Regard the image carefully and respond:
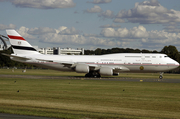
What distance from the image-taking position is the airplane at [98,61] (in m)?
55.1

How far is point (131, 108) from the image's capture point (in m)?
18.1

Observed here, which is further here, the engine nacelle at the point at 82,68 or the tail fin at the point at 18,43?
the tail fin at the point at 18,43

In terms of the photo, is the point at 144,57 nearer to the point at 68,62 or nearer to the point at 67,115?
the point at 68,62

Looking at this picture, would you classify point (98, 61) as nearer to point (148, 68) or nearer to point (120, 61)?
point (120, 61)

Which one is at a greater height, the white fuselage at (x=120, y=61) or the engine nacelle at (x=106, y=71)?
the white fuselage at (x=120, y=61)

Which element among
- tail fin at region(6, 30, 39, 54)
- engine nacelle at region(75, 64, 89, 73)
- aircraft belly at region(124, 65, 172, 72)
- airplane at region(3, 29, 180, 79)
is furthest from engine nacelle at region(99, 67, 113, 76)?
tail fin at region(6, 30, 39, 54)

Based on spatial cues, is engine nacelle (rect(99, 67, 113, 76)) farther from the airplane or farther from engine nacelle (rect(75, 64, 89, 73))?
engine nacelle (rect(75, 64, 89, 73))

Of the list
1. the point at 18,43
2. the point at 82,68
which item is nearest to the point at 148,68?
the point at 82,68

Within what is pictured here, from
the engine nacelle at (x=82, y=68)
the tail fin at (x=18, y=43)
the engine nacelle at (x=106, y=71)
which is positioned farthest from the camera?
the tail fin at (x=18, y=43)

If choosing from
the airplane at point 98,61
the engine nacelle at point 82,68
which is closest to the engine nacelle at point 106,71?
the airplane at point 98,61

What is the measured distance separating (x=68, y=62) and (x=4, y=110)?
135 feet

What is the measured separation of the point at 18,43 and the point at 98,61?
18.1m

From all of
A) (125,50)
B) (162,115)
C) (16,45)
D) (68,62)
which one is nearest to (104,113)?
(162,115)

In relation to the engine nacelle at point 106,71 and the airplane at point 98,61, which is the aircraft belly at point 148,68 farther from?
the engine nacelle at point 106,71
